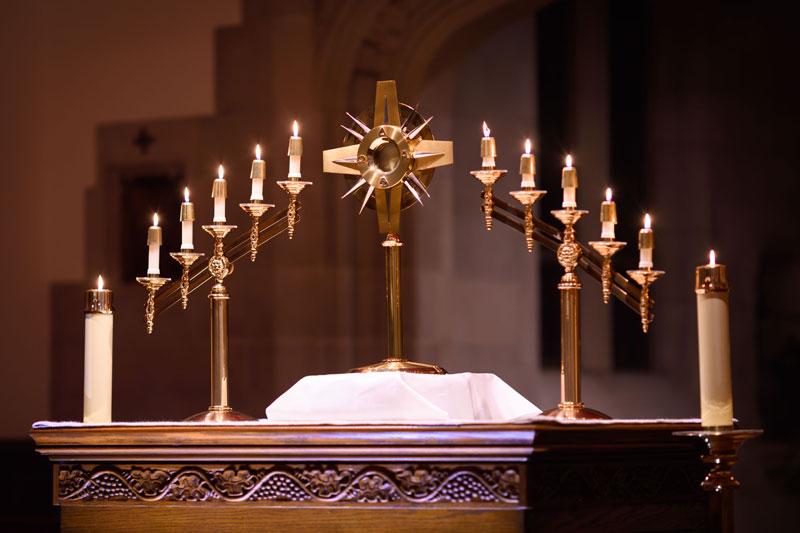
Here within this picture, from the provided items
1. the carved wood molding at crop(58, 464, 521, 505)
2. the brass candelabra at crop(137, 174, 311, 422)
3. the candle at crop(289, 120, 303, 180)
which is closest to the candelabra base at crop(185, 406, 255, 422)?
the brass candelabra at crop(137, 174, 311, 422)

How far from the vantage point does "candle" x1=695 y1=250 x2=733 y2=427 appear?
2531 millimetres

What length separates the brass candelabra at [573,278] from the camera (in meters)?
2.90

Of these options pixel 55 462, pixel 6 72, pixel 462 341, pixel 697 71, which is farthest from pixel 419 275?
pixel 55 462

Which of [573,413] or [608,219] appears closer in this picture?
[573,413]

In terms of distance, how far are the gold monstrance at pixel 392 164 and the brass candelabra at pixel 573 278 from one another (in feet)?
0.63

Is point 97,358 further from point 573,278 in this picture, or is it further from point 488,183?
point 573,278

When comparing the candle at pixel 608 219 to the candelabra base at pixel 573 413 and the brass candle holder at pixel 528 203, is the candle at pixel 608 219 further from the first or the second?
the candelabra base at pixel 573 413

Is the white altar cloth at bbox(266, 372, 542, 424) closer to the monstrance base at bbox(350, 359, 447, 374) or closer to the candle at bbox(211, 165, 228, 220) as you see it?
the monstrance base at bbox(350, 359, 447, 374)

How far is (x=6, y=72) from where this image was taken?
6613mm

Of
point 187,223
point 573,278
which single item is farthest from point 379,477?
point 187,223

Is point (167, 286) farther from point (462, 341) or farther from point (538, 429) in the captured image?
point (462, 341)

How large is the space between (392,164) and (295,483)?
0.84 m

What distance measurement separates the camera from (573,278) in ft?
9.74

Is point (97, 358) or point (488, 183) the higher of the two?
point (488, 183)
